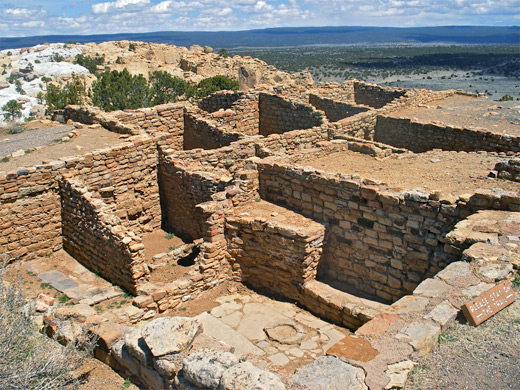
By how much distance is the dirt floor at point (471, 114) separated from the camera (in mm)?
14671

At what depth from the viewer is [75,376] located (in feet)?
19.7

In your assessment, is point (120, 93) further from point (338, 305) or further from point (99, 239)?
point (338, 305)

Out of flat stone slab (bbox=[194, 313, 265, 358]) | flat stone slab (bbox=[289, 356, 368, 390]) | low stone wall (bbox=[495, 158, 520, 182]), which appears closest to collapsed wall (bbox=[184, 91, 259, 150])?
flat stone slab (bbox=[194, 313, 265, 358])

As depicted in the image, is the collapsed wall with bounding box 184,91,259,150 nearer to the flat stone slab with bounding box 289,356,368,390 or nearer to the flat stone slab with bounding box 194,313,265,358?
the flat stone slab with bounding box 194,313,265,358

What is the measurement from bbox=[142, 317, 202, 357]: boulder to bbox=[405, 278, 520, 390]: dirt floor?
7.92 feet

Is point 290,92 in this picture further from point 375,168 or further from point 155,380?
point 155,380

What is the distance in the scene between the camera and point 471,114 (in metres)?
16.1

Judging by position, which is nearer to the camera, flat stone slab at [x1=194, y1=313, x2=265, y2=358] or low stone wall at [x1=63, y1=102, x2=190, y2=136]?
flat stone slab at [x1=194, y1=313, x2=265, y2=358]

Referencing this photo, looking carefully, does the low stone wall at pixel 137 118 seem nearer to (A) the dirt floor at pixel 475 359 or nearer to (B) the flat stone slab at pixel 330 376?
(B) the flat stone slab at pixel 330 376

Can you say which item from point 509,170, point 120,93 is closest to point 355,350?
point 509,170

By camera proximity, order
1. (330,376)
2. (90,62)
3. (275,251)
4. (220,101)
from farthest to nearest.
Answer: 1. (90,62)
2. (220,101)
3. (275,251)
4. (330,376)

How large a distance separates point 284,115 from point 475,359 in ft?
40.0

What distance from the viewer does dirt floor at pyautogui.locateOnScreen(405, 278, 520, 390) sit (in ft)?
15.5

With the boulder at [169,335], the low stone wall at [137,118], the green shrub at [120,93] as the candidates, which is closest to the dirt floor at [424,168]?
the boulder at [169,335]
